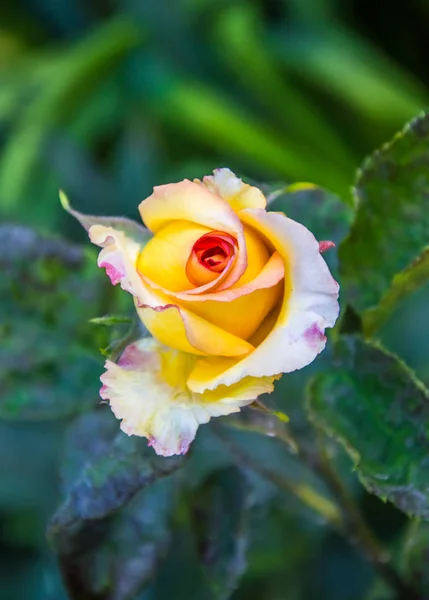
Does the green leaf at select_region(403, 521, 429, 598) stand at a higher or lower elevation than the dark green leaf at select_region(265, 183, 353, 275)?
lower

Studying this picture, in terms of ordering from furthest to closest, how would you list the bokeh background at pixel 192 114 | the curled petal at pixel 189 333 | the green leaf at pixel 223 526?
the bokeh background at pixel 192 114 → the green leaf at pixel 223 526 → the curled petal at pixel 189 333

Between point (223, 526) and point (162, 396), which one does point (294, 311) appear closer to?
point (162, 396)

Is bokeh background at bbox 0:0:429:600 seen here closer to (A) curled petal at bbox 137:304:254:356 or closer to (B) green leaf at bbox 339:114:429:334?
(B) green leaf at bbox 339:114:429:334

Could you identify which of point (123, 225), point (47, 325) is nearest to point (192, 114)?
point (47, 325)

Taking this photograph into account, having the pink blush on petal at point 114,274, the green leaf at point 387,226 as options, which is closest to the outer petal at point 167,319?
the pink blush on petal at point 114,274

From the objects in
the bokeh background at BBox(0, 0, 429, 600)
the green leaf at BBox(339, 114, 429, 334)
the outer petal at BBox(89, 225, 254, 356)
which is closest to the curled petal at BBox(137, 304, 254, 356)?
the outer petal at BBox(89, 225, 254, 356)

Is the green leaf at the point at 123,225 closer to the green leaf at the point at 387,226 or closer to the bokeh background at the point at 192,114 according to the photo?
the green leaf at the point at 387,226

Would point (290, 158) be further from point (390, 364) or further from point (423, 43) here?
point (390, 364)
